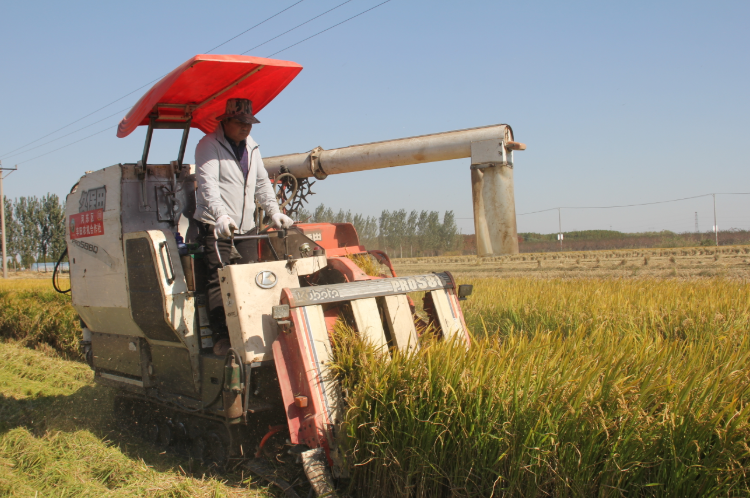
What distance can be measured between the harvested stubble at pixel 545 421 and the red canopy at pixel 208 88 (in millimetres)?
2276

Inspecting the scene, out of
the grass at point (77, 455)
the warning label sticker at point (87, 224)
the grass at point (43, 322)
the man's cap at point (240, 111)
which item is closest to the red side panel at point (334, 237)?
the man's cap at point (240, 111)

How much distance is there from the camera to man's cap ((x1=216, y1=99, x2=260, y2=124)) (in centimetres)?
451

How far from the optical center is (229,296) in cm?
393

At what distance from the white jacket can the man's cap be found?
0.51 ft

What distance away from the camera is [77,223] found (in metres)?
5.47

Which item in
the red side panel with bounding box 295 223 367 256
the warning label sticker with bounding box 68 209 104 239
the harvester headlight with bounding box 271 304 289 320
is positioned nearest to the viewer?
the harvester headlight with bounding box 271 304 289 320

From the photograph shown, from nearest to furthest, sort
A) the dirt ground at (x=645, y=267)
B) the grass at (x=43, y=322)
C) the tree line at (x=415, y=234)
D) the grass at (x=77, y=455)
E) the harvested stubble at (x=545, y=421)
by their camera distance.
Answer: the harvested stubble at (x=545, y=421) < the grass at (x=77, y=455) < the grass at (x=43, y=322) < the dirt ground at (x=645, y=267) < the tree line at (x=415, y=234)

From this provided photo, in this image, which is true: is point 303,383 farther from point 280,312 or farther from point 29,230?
point 29,230

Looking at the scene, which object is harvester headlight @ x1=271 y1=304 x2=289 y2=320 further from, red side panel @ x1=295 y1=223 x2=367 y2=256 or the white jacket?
red side panel @ x1=295 y1=223 x2=367 y2=256

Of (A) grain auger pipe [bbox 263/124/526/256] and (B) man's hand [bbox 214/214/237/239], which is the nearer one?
(B) man's hand [bbox 214/214/237/239]

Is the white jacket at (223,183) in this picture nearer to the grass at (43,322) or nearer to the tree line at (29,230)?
the grass at (43,322)

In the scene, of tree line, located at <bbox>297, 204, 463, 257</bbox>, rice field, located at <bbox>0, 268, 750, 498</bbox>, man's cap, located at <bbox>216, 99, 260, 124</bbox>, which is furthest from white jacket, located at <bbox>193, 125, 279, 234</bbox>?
tree line, located at <bbox>297, 204, 463, 257</bbox>

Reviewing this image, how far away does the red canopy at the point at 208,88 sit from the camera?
4.30 metres

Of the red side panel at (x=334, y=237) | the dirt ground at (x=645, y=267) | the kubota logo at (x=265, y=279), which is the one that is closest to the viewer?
the kubota logo at (x=265, y=279)
